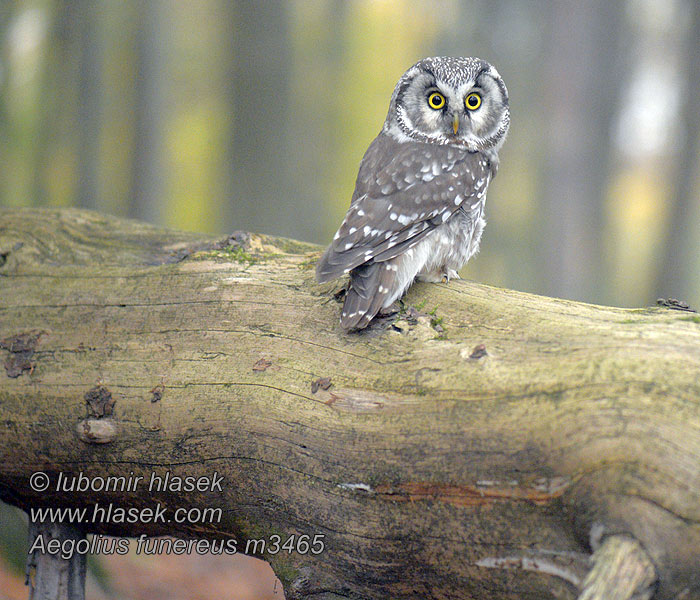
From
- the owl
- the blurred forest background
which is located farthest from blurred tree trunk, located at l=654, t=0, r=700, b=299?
the owl

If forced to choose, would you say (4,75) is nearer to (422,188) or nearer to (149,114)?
(149,114)

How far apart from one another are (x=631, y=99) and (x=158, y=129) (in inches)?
362

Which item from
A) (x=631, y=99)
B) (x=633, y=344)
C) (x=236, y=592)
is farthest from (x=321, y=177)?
(x=633, y=344)

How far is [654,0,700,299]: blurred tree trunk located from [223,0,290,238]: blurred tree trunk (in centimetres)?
670

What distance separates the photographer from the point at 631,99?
12.9m

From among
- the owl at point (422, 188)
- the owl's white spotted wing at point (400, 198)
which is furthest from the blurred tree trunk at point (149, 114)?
the owl's white spotted wing at point (400, 198)

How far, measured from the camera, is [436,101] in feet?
12.5

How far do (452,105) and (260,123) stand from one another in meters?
8.79

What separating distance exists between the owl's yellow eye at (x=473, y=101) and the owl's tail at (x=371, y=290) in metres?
1.26

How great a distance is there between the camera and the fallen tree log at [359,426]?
207 centimetres

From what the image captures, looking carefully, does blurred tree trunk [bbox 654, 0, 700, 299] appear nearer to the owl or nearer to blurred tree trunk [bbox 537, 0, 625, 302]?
blurred tree trunk [bbox 537, 0, 625, 302]

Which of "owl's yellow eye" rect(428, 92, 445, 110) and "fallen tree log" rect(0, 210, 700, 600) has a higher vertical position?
"owl's yellow eye" rect(428, 92, 445, 110)

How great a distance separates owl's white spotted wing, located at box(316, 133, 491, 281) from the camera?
3004 millimetres

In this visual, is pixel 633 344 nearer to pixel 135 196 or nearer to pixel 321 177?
pixel 135 196
